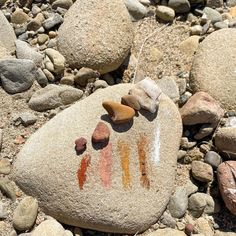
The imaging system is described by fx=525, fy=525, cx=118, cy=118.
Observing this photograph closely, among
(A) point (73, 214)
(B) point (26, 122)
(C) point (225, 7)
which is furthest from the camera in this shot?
(C) point (225, 7)

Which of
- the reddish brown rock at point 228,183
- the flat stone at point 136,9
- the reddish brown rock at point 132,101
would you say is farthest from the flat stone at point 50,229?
the flat stone at point 136,9

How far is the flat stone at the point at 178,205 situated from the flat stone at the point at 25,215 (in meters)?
0.62

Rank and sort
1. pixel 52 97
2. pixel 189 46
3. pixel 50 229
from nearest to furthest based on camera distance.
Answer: pixel 50 229 → pixel 52 97 → pixel 189 46

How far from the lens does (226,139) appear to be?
2.50 metres

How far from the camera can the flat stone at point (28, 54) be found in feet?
8.46

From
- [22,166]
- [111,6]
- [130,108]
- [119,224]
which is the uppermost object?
[111,6]

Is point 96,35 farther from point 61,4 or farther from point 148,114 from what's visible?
point 148,114

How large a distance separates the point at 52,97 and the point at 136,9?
0.81 m

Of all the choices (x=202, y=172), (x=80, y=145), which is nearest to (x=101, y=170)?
(x=80, y=145)

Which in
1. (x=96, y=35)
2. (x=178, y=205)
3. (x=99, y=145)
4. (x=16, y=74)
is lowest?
(x=178, y=205)

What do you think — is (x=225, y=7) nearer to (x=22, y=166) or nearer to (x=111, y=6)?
(x=111, y=6)

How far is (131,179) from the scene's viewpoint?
2301 mm

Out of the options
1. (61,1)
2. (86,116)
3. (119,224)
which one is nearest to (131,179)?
(119,224)

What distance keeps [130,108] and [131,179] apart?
0.32 metres
